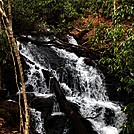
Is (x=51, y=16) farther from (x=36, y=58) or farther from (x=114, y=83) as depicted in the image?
(x=114, y=83)

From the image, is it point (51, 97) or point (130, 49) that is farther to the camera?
point (51, 97)

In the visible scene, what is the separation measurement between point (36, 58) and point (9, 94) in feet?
9.21

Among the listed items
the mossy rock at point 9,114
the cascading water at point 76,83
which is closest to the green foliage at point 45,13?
the cascading water at point 76,83

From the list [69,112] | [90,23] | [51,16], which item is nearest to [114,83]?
[69,112]

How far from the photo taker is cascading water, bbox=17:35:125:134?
8464 millimetres

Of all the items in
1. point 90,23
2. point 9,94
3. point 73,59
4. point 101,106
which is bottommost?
point 101,106

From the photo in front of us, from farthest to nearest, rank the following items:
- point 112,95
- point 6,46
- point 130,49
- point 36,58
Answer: point 36,58
point 112,95
point 6,46
point 130,49

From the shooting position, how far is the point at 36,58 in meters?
11.1

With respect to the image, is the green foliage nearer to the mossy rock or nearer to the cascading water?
the cascading water

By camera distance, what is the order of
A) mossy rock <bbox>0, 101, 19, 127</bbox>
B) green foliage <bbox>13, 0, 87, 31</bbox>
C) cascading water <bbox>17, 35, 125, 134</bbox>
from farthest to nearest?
green foliage <bbox>13, 0, 87, 31</bbox> → cascading water <bbox>17, 35, 125, 134</bbox> → mossy rock <bbox>0, 101, 19, 127</bbox>

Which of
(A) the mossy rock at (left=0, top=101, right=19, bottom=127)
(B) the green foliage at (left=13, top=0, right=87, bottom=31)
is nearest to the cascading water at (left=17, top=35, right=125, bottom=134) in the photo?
(A) the mossy rock at (left=0, top=101, right=19, bottom=127)

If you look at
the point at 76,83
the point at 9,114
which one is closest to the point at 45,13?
the point at 76,83

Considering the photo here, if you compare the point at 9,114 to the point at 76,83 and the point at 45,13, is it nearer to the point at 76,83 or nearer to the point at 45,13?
the point at 76,83

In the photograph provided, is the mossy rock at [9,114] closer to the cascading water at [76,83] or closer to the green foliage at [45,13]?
the cascading water at [76,83]
